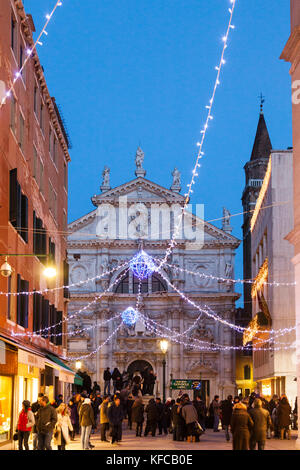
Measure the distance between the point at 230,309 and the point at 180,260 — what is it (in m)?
5.22

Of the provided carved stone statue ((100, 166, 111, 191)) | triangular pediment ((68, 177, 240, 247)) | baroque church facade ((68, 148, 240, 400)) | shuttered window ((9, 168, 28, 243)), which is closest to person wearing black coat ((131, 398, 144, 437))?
shuttered window ((9, 168, 28, 243))

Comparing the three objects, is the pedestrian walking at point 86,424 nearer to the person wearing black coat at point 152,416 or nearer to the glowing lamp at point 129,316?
the person wearing black coat at point 152,416

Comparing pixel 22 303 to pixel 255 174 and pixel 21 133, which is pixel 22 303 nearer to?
pixel 21 133

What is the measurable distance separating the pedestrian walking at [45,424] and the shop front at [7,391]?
7.86 feet

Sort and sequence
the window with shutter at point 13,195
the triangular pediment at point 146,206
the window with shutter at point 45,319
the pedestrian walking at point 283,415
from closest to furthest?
the window with shutter at point 13,195
the pedestrian walking at point 283,415
the window with shutter at point 45,319
the triangular pediment at point 146,206

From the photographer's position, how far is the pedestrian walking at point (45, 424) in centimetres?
1736

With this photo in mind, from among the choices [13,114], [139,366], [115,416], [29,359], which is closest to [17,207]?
[13,114]

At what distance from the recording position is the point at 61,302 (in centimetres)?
3881

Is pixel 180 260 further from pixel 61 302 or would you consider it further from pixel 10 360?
pixel 10 360

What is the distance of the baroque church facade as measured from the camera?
6153 cm

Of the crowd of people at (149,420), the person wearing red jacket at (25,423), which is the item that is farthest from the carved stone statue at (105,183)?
the person wearing red jacket at (25,423)

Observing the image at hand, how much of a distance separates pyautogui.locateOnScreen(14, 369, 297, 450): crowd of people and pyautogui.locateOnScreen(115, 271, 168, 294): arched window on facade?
2765 cm

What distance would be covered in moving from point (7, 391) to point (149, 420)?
7.33m

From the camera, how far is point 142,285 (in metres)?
63.3
